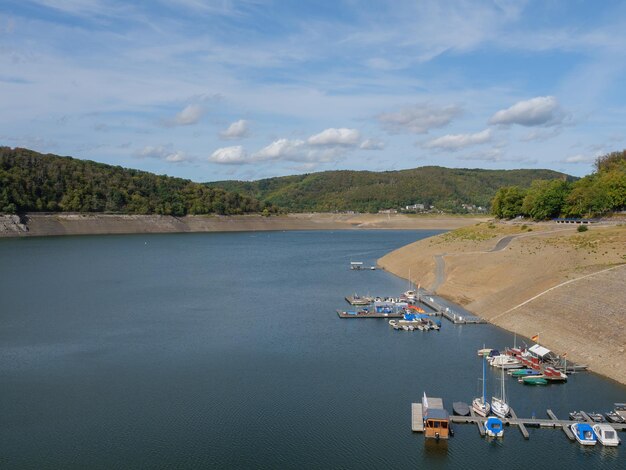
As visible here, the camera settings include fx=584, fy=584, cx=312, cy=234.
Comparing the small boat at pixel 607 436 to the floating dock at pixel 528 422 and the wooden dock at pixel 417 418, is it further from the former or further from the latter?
the wooden dock at pixel 417 418

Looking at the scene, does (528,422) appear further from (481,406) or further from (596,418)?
(596,418)

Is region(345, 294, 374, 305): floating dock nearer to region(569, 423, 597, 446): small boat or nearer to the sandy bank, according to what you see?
region(569, 423, 597, 446): small boat

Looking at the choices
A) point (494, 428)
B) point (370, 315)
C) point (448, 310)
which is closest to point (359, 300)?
point (370, 315)

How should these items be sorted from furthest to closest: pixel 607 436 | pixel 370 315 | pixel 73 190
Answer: pixel 73 190, pixel 370 315, pixel 607 436

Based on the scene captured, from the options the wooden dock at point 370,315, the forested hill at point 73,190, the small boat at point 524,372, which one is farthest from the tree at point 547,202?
the forested hill at point 73,190

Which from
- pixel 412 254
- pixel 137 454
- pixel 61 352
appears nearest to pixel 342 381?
pixel 137 454

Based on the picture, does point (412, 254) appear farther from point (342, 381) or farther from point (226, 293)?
point (342, 381)

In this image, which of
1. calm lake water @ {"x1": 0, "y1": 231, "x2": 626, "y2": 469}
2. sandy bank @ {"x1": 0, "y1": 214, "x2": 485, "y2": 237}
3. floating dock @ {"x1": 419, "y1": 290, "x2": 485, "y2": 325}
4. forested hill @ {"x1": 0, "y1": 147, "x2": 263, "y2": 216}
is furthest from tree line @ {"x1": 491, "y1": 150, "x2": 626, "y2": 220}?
forested hill @ {"x1": 0, "y1": 147, "x2": 263, "y2": 216}

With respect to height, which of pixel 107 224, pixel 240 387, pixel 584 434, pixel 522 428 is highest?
pixel 107 224
